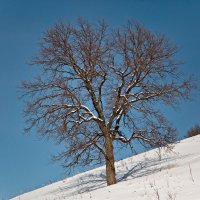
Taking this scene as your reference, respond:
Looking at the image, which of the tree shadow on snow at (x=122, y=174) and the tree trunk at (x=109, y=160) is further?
the tree shadow on snow at (x=122, y=174)

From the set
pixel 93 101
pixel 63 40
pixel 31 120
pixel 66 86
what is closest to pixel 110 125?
pixel 93 101

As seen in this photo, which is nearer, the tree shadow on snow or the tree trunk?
the tree trunk

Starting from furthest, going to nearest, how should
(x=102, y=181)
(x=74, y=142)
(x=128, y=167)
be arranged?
(x=128, y=167)
(x=102, y=181)
(x=74, y=142)

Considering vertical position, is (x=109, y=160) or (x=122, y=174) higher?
(x=109, y=160)

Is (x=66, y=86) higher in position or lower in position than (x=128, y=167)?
higher

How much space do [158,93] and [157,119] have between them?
3.93 ft

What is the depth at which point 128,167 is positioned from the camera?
1969cm

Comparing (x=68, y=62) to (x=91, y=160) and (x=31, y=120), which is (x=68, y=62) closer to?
(x=31, y=120)

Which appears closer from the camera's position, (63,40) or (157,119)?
(157,119)

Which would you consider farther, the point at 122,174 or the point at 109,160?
the point at 122,174

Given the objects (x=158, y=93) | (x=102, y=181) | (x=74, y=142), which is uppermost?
(x=158, y=93)

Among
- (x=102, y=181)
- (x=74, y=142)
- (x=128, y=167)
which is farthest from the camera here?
(x=128, y=167)

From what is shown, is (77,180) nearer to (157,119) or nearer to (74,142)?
(74,142)

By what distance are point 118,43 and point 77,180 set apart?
301 inches
